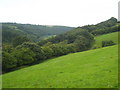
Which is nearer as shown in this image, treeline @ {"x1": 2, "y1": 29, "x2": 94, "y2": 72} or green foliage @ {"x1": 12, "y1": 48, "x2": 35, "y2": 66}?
treeline @ {"x1": 2, "y1": 29, "x2": 94, "y2": 72}

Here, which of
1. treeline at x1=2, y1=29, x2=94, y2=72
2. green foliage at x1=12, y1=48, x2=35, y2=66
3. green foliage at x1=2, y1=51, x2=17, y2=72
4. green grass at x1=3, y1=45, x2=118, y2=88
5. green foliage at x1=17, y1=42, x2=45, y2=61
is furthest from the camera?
green foliage at x1=17, y1=42, x2=45, y2=61

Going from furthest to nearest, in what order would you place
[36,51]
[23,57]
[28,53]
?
[36,51], [28,53], [23,57]

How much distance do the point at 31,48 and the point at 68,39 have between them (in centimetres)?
7678

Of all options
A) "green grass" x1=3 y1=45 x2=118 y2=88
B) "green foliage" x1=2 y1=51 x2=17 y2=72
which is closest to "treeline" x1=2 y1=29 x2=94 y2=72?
"green foliage" x1=2 y1=51 x2=17 y2=72

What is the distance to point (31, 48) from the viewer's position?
81.6 m

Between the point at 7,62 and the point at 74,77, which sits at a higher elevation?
the point at 74,77

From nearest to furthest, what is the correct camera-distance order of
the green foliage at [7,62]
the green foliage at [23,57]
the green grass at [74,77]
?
1. the green grass at [74,77]
2. the green foliage at [7,62]
3. the green foliage at [23,57]

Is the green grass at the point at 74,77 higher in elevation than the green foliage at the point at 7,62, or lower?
higher

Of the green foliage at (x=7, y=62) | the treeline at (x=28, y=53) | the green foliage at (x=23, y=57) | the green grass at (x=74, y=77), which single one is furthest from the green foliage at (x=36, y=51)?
the green grass at (x=74, y=77)

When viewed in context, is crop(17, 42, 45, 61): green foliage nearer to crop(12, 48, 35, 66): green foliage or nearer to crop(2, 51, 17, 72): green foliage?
crop(12, 48, 35, 66): green foliage

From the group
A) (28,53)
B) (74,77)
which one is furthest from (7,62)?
(74,77)

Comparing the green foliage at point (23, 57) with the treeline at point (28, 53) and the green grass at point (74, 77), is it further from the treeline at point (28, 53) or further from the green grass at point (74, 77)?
the green grass at point (74, 77)

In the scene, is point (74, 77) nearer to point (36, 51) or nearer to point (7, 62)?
point (7, 62)

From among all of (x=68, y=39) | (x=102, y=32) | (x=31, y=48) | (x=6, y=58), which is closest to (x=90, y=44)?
(x=68, y=39)
